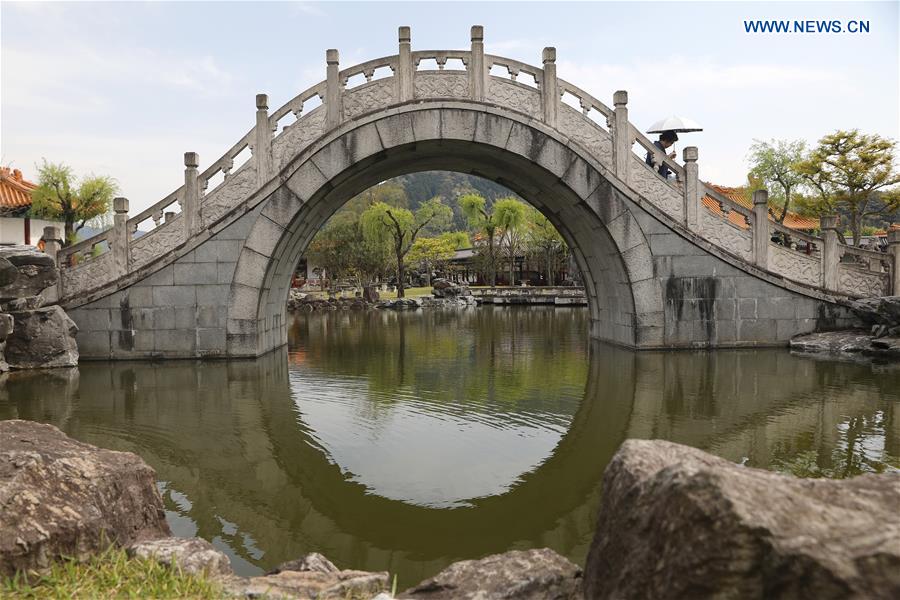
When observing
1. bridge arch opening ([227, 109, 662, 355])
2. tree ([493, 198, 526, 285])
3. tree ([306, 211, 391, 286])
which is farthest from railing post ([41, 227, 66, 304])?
tree ([493, 198, 526, 285])

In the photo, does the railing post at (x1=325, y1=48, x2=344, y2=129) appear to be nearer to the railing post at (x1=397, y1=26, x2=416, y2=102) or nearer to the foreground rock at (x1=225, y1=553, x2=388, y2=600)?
the railing post at (x1=397, y1=26, x2=416, y2=102)

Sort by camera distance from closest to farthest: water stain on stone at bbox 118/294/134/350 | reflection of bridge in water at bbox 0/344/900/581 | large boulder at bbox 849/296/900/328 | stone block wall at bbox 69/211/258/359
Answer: reflection of bridge in water at bbox 0/344/900/581, large boulder at bbox 849/296/900/328, stone block wall at bbox 69/211/258/359, water stain on stone at bbox 118/294/134/350

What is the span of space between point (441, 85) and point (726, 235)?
725 centimetres

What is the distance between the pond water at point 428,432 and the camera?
479 centimetres

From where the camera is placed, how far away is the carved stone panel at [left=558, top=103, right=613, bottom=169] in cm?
1357

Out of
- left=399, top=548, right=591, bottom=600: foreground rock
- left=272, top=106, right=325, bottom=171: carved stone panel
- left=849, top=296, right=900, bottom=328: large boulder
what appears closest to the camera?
left=399, top=548, right=591, bottom=600: foreground rock

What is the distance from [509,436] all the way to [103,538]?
15.6 ft

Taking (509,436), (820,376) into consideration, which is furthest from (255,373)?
(820,376)

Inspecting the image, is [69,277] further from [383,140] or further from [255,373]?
[383,140]

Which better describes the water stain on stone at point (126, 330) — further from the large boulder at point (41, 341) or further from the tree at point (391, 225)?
the tree at point (391, 225)

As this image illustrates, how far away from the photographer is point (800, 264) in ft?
46.5

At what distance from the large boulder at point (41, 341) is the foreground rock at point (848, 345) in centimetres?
1541

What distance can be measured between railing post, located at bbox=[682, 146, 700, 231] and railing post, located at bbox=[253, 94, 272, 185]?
9.25 meters

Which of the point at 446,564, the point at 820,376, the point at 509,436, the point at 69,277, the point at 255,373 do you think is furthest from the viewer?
the point at 69,277
